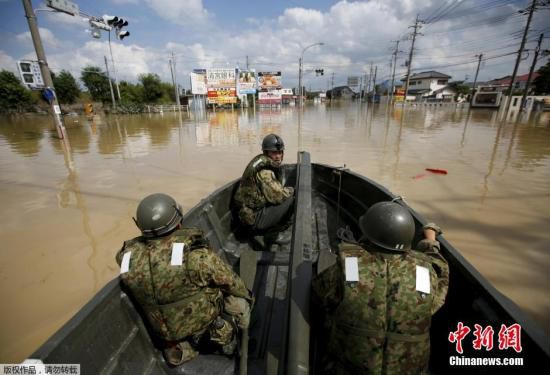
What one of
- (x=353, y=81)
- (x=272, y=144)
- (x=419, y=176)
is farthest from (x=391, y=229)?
(x=353, y=81)

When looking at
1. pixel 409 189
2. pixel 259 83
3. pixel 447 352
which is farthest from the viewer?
pixel 259 83

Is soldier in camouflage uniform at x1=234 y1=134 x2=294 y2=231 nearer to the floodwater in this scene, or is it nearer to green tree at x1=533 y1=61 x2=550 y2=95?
the floodwater

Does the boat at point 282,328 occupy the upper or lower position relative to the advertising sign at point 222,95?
lower

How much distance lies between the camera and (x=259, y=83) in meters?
49.8

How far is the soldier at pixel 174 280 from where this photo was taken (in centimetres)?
175

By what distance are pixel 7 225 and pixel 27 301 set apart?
112 inches

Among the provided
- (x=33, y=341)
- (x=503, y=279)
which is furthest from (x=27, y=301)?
(x=503, y=279)

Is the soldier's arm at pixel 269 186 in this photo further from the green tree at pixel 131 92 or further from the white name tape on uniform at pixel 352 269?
the green tree at pixel 131 92

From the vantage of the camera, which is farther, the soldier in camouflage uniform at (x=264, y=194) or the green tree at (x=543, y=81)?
the green tree at (x=543, y=81)

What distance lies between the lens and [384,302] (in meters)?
1.43

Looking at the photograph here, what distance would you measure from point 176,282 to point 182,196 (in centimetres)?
517

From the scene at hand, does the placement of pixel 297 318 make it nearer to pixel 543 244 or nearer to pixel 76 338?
pixel 76 338

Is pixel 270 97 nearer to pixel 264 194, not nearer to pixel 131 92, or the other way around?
pixel 131 92

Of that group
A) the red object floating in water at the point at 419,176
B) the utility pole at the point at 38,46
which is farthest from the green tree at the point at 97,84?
the red object floating in water at the point at 419,176
